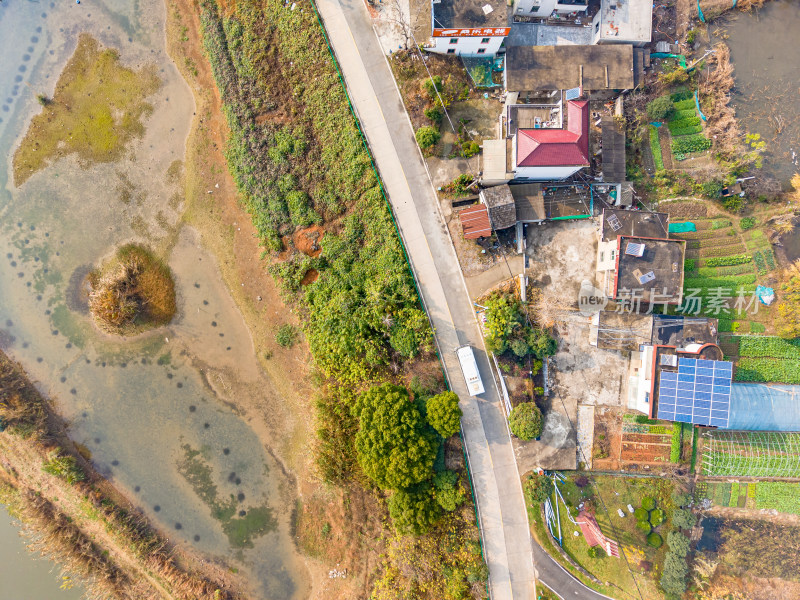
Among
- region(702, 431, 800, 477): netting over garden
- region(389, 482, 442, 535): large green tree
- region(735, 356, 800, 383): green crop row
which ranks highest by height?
region(735, 356, 800, 383): green crop row

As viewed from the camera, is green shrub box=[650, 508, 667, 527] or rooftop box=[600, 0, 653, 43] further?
rooftop box=[600, 0, 653, 43]

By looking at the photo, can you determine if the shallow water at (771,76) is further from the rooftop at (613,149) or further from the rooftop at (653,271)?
the rooftop at (653,271)

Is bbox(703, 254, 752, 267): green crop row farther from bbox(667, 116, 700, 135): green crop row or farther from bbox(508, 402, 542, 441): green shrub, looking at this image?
bbox(508, 402, 542, 441): green shrub

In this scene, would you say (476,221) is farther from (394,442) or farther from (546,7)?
(546,7)

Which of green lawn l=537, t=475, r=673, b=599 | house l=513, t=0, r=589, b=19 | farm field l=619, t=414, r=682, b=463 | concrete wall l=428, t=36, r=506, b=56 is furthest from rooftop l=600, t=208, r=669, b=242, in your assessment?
green lawn l=537, t=475, r=673, b=599

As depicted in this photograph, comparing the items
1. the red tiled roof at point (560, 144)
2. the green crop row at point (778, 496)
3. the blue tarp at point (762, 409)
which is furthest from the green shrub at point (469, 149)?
the green crop row at point (778, 496)
